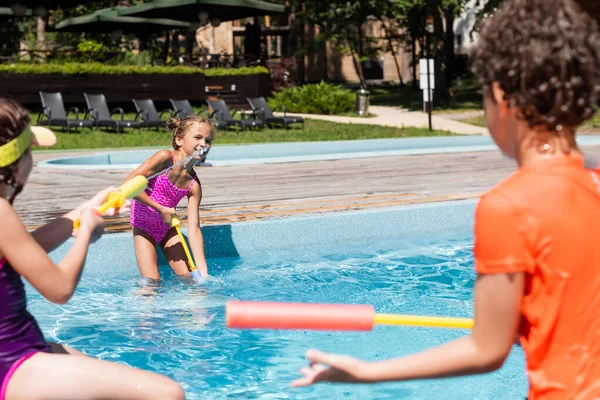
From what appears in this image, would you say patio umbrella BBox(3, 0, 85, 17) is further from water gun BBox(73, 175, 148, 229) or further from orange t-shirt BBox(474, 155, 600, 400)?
orange t-shirt BBox(474, 155, 600, 400)

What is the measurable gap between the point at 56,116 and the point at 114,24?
7868mm

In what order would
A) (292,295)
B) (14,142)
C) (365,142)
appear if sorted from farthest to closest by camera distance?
(365,142)
(292,295)
(14,142)

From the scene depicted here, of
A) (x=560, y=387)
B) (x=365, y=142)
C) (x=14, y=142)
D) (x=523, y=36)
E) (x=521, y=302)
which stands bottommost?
(x=365, y=142)

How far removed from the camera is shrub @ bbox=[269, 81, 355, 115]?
30.6 m

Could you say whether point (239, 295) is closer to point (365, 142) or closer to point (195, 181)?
point (195, 181)

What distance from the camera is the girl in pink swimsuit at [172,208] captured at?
6.95m

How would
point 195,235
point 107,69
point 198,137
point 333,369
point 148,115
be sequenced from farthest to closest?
point 107,69 < point 148,115 < point 195,235 < point 198,137 < point 333,369

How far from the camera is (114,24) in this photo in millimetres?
29297

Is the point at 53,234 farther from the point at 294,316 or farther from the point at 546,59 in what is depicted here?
the point at 546,59

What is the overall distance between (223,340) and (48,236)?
140 inches

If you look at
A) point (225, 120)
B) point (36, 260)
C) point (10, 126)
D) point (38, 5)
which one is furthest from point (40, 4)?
point (36, 260)

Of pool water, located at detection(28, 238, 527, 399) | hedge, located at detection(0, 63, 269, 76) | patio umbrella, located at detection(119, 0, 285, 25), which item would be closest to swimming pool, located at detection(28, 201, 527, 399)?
pool water, located at detection(28, 238, 527, 399)

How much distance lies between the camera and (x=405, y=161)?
16.5m

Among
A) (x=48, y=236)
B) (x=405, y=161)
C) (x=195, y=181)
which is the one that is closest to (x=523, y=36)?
(x=48, y=236)
